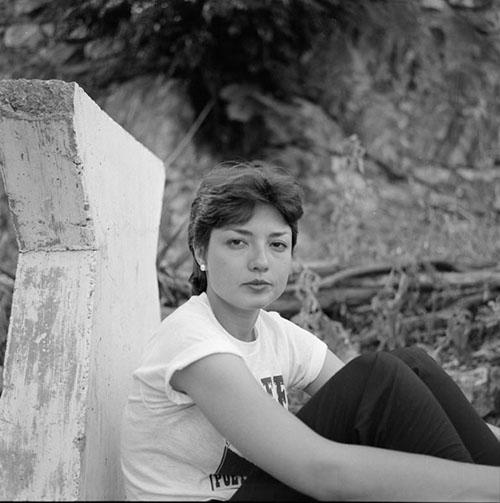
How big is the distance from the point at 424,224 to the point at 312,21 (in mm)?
1486

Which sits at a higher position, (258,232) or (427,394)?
(258,232)

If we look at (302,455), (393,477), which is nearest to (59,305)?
Result: (302,455)

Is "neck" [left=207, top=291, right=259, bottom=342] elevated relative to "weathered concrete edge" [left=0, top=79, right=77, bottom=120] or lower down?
lower down

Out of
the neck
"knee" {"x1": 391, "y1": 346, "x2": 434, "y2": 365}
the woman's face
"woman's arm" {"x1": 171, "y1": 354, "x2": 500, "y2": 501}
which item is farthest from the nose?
"knee" {"x1": 391, "y1": 346, "x2": 434, "y2": 365}

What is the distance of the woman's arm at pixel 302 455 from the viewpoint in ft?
5.71

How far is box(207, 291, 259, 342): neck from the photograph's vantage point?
2164mm

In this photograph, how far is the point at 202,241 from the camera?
86.9 inches

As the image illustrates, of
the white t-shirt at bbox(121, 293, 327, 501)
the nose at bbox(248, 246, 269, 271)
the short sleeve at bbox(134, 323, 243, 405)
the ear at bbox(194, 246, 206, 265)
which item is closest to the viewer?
the short sleeve at bbox(134, 323, 243, 405)

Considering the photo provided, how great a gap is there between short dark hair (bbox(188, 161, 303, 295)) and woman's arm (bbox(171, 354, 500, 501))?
43 cm

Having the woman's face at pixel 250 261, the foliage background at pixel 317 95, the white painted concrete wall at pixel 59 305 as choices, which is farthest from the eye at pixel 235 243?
the foliage background at pixel 317 95

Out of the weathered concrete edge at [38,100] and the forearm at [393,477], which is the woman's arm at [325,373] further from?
the weathered concrete edge at [38,100]

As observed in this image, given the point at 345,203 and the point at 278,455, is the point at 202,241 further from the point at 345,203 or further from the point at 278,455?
the point at 345,203

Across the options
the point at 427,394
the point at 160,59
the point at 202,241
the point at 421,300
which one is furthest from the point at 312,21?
the point at 427,394

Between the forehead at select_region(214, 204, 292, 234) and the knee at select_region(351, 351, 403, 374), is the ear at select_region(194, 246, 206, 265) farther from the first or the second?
the knee at select_region(351, 351, 403, 374)
